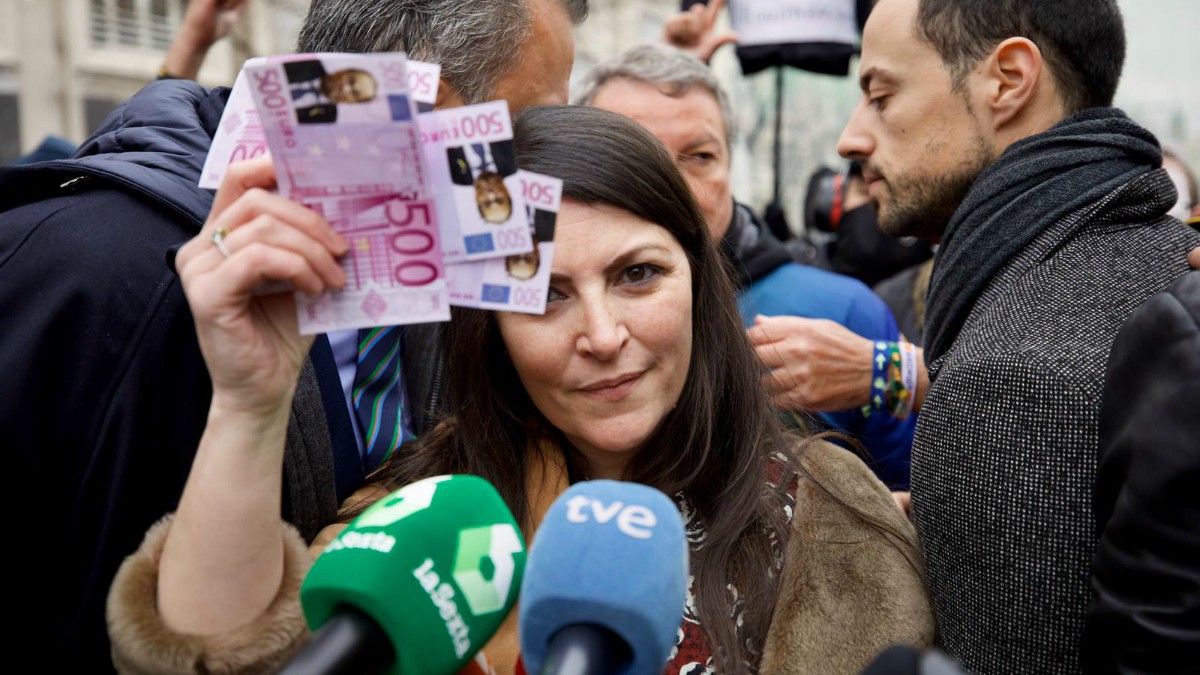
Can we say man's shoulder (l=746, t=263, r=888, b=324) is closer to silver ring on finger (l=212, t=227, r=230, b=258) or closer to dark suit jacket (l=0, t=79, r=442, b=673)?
dark suit jacket (l=0, t=79, r=442, b=673)

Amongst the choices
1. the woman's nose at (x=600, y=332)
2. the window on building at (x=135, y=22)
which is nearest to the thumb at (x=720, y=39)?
the woman's nose at (x=600, y=332)

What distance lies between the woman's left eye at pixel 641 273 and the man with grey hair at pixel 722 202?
1312mm

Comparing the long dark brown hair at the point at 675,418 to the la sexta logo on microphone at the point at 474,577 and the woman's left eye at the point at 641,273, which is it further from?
the la sexta logo on microphone at the point at 474,577

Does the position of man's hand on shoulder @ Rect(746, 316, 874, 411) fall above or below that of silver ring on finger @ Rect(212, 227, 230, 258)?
below

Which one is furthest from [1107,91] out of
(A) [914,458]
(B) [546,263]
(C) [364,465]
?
(C) [364,465]

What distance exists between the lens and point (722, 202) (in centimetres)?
380

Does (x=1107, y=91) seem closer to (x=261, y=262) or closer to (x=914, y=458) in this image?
(x=914, y=458)

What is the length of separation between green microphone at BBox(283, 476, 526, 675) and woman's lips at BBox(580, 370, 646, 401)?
2.49 ft

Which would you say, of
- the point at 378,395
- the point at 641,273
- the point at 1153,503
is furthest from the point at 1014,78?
the point at 378,395

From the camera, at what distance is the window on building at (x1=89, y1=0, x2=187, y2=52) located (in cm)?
1327

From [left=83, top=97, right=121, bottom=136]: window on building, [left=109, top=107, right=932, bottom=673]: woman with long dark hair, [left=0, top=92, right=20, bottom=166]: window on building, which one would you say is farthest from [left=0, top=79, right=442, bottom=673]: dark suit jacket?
[left=83, top=97, right=121, bottom=136]: window on building

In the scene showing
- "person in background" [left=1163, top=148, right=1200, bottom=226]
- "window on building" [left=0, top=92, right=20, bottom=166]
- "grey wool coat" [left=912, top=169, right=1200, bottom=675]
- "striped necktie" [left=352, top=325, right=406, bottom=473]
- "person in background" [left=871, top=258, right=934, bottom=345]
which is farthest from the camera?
"window on building" [left=0, top=92, right=20, bottom=166]

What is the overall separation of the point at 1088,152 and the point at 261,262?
1.72m

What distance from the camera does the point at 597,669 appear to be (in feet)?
3.75
